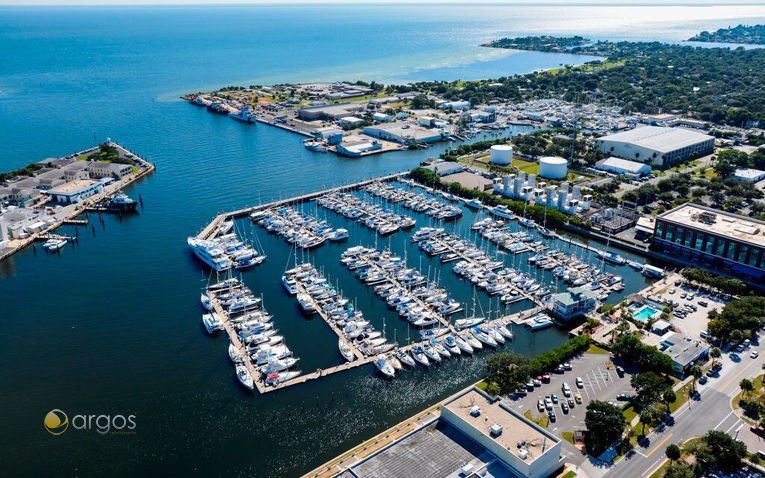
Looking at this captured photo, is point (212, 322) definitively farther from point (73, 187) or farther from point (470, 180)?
point (470, 180)

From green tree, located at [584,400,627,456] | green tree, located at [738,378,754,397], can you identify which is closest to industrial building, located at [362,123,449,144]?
green tree, located at [738,378,754,397]

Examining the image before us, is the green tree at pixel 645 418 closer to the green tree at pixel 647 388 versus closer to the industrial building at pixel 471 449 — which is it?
the green tree at pixel 647 388

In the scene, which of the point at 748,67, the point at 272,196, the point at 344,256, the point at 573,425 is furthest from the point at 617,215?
the point at 748,67

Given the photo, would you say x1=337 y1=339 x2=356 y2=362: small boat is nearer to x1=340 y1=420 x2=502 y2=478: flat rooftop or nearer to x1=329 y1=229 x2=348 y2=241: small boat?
x1=340 y1=420 x2=502 y2=478: flat rooftop

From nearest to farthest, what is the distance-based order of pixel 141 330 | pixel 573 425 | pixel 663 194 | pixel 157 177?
pixel 573 425 → pixel 141 330 → pixel 663 194 → pixel 157 177

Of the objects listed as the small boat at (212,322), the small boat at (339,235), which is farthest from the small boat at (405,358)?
the small boat at (339,235)

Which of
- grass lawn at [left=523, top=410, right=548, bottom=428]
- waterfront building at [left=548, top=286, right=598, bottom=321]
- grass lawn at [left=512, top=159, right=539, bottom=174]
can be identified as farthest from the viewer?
grass lawn at [left=512, top=159, right=539, bottom=174]

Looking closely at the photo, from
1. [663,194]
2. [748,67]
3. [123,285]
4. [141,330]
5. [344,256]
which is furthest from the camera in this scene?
[748,67]

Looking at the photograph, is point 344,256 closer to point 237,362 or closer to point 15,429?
point 237,362
